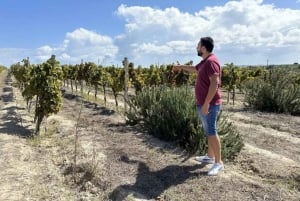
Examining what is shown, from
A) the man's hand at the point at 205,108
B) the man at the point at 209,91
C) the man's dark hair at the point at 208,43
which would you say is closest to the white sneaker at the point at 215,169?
the man at the point at 209,91

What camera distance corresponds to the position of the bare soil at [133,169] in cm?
522

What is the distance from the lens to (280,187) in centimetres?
538

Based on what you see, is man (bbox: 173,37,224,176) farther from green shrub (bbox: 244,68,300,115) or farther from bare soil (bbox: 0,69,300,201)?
green shrub (bbox: 244,68,300,115)

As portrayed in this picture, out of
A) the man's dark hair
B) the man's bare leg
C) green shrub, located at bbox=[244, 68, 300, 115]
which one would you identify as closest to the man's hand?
the man's bare leg

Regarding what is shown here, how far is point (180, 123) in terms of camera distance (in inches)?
291

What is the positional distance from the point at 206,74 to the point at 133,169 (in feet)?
6.46

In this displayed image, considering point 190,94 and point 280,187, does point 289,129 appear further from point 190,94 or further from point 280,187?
point 280,187

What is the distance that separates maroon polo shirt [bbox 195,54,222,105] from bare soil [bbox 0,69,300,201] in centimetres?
110

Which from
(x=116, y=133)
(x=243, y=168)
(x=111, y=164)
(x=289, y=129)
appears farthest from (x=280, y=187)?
(x=289, y=129)

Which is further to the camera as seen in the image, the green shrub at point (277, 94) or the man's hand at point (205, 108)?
the green shrub at point (277, 94)

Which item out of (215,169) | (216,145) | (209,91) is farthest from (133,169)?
(209,91)

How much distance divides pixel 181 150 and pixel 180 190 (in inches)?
74.4

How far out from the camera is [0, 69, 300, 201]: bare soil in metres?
5.22

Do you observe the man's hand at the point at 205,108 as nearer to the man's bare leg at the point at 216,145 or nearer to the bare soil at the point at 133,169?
the man's bare leg at the point at 216,145
